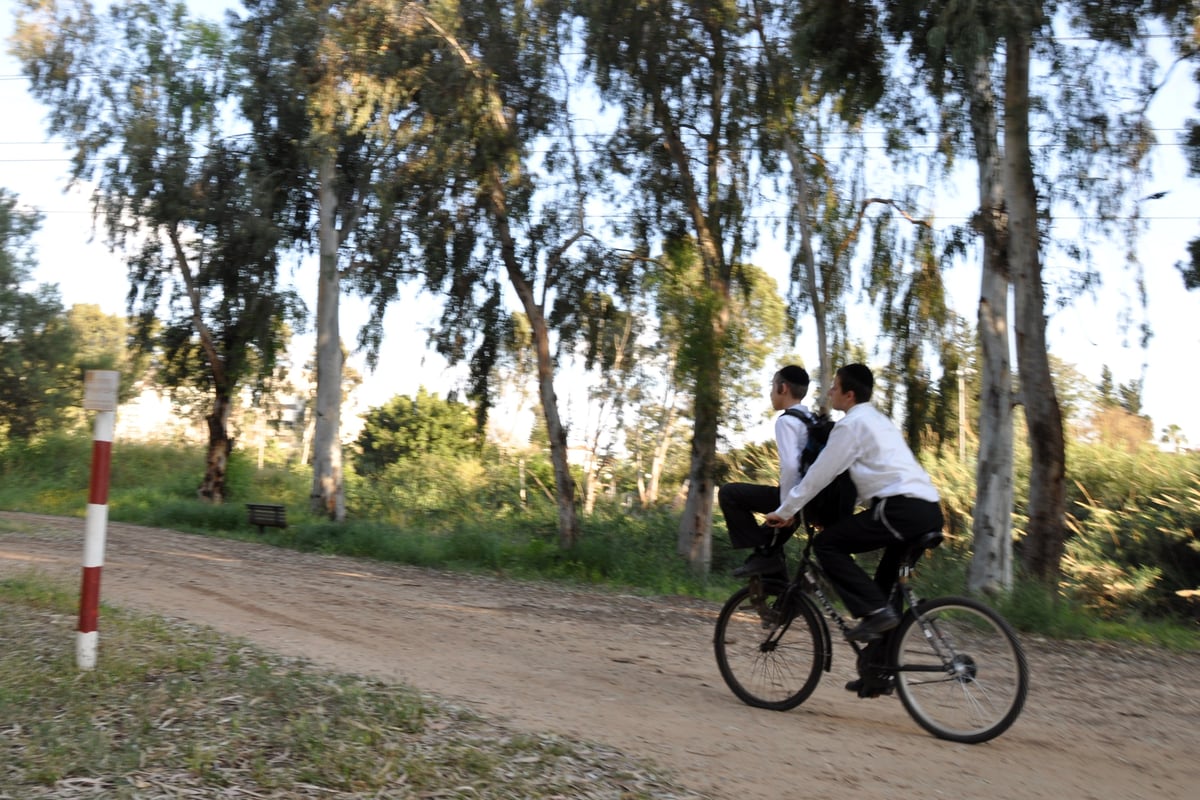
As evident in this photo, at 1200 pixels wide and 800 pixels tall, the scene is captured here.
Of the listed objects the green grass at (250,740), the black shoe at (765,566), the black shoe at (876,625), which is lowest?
the green grass at (250,740)

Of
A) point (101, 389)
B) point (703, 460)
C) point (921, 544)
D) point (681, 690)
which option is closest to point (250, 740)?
point (101, 389)

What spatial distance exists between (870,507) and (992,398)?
363 inches

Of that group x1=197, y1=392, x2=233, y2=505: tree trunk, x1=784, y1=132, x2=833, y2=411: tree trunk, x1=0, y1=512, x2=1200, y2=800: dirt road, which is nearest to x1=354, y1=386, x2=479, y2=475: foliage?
x1=197, y1=392, x2=233, y2=505: tree trunk

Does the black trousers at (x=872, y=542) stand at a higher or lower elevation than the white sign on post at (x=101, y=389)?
lower

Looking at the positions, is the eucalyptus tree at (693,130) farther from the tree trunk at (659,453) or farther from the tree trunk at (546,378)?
the tree trunk at (659,453)

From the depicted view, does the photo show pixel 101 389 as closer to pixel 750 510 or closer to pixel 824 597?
pixel 750 510

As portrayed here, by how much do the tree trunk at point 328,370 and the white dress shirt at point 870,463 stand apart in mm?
22209

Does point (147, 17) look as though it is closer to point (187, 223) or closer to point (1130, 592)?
point (187, 223)

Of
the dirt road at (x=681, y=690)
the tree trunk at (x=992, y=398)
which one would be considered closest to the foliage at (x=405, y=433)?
the tree trunk at (x=992, y=398)

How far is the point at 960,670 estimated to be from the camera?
5.75 meters

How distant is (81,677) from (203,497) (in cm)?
2688

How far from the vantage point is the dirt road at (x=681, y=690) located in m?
5.15

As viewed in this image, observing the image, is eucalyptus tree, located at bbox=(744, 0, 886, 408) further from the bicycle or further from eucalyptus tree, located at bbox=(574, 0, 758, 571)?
the bicycle

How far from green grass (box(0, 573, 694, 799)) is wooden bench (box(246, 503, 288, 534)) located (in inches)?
671
